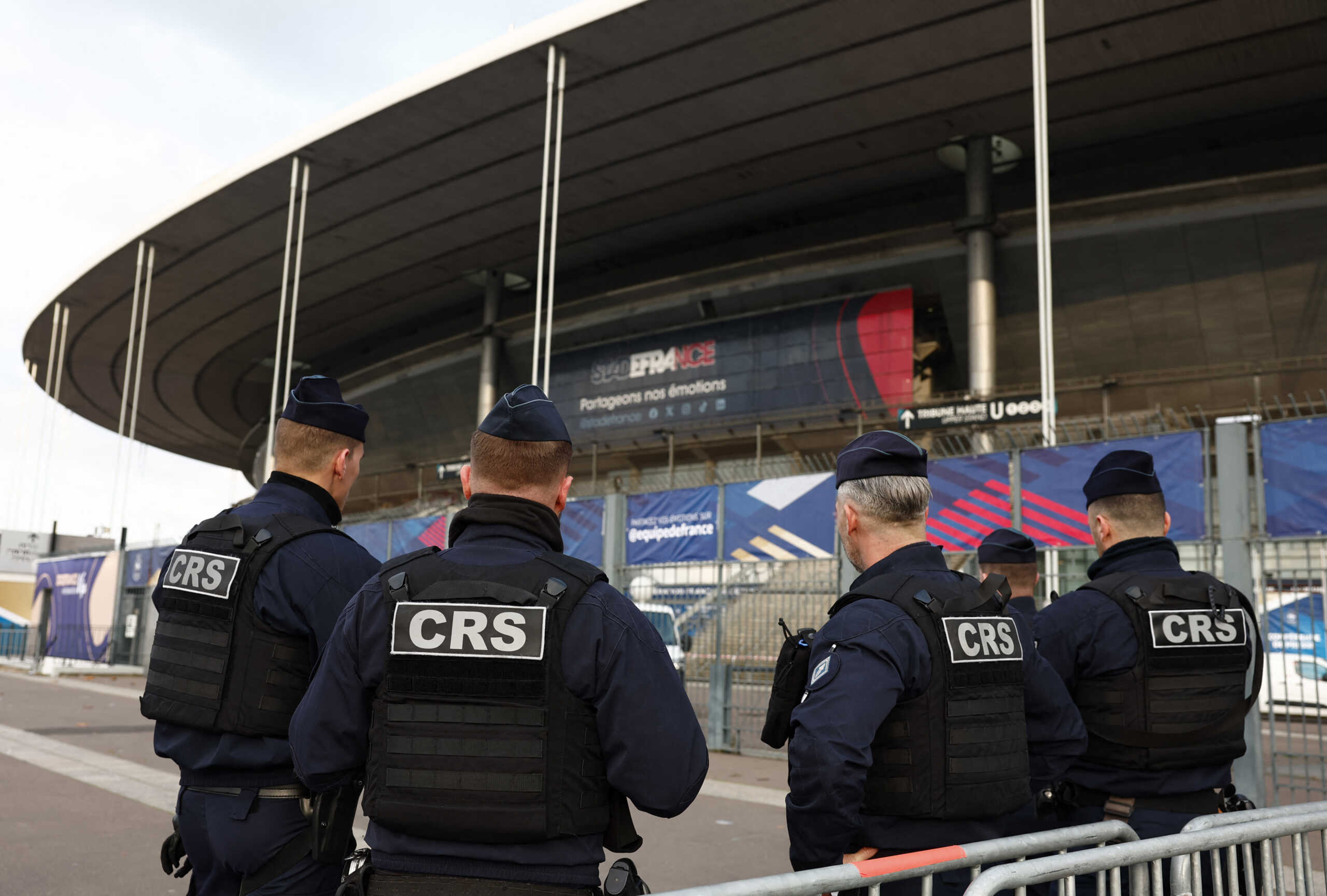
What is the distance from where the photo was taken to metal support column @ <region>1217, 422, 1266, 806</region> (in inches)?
350

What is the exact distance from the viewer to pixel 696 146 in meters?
23.9

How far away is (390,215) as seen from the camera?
2761 centimetres

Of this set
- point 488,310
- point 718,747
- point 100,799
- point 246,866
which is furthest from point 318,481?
point 488,310

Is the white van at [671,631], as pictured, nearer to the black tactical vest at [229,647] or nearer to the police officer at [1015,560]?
the police officer at [1015,560]

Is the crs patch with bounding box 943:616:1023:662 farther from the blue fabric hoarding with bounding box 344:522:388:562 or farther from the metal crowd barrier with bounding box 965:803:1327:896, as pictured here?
the blue fabric hoarding with bounding box 344:522:388:562

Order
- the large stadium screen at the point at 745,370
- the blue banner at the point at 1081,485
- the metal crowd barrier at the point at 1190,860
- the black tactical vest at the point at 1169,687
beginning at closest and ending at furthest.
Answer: the metal crowd barrier at the point at 1190,860, the black tactical vest at the point at 1169,687, the blue banner at the point at 1081,485, the large stadium screen at the point at 745,370

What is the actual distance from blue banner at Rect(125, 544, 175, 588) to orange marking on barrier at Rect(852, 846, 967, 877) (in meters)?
25.2

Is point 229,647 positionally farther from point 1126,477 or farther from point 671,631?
point 671,631

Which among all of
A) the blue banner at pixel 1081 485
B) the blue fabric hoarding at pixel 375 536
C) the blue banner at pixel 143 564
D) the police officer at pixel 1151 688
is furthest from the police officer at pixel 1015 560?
the blue banner at pixel 143 564

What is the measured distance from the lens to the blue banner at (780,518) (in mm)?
12125

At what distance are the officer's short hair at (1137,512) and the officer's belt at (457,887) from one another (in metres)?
2.61

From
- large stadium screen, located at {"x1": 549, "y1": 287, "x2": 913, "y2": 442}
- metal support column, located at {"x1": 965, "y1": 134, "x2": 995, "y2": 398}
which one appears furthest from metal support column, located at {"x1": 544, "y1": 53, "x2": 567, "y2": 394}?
metal support column, located at {"x1": 965, "y1": 134, "x2": 995, "y2": 398}

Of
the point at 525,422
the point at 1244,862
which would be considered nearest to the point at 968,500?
the point at 1244,862

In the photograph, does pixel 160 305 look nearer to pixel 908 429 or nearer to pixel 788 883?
pixel 908 429
